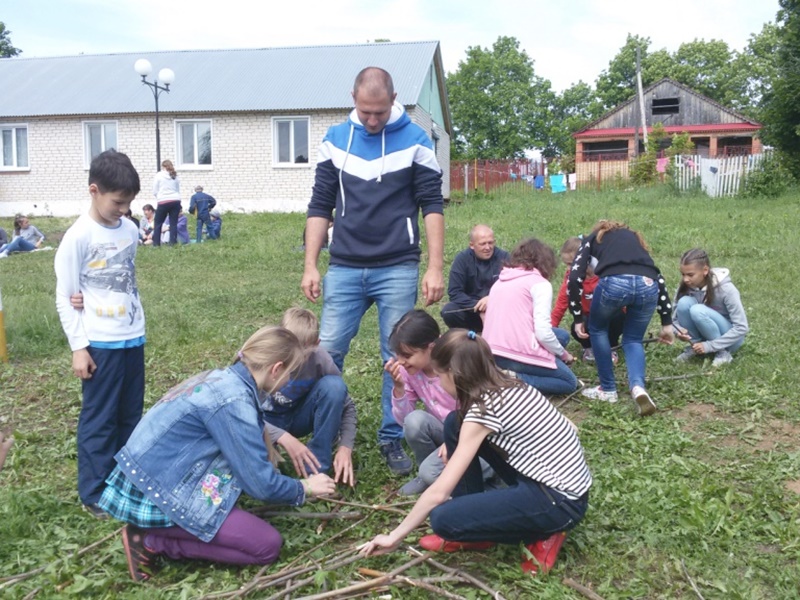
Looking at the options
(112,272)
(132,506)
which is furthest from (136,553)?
(112,272)

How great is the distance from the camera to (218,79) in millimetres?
25375

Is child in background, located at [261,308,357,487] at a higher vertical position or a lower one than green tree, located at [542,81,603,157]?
lower

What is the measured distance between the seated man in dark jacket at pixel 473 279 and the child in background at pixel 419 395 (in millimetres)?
2100

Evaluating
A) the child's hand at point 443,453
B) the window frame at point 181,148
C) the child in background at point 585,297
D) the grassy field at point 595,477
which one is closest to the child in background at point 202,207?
the grassy field at point 595,477

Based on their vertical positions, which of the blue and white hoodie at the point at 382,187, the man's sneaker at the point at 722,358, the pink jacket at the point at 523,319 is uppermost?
the blue and white hoodie at the point at 382,187

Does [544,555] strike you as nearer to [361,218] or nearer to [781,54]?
[361,218]

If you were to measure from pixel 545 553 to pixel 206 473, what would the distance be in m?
1.46

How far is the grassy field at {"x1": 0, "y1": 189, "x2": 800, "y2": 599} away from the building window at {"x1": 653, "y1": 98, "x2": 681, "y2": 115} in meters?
46.6

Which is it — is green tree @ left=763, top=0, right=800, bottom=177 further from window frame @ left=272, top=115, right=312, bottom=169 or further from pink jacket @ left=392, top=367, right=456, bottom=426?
pink jacket @ left=392, top=367, right=456, bottom=426

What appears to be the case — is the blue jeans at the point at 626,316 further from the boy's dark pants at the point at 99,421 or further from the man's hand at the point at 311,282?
the boy's dark pants at the point at 99,421

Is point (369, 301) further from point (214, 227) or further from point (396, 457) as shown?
point (214, 227)

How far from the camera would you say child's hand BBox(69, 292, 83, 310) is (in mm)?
3755

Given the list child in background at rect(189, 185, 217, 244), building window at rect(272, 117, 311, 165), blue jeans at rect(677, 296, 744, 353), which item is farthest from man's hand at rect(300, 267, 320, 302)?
building window at rect(272, 117, 311, 165)

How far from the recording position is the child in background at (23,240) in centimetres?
1642
